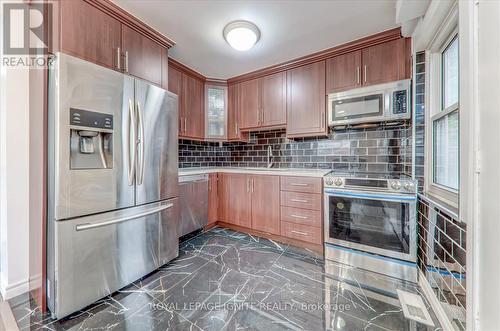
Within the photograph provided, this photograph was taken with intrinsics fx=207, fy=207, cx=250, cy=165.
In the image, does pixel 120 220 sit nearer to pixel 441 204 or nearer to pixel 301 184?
pixel 301 184

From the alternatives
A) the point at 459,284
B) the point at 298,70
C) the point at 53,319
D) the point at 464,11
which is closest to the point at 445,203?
the point at 459,284

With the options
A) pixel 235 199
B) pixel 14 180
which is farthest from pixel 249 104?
pixel 14 180

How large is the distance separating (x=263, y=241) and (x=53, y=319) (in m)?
2.01

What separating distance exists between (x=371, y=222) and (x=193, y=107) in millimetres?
2683

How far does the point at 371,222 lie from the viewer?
2.01 meters

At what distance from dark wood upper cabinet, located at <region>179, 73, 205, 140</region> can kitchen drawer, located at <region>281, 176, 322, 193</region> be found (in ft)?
4.88

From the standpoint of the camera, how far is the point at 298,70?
9.02 ft

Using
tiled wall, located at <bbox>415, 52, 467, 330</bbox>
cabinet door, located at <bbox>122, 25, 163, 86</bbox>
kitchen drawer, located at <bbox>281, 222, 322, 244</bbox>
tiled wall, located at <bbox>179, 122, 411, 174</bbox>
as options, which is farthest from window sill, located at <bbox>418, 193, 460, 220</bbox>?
cabinet door, located at <bbox>122, 25, 163, 86</bbox>

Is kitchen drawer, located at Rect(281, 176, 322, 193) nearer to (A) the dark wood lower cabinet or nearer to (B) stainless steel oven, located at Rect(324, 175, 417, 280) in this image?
(A) the dark wood lower cabinet

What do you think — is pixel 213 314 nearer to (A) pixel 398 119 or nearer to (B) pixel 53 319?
(B) pixel 53 319

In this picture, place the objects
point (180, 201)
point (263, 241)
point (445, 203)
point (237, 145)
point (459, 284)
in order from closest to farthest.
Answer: point (459, 284)
point (445, 203)
point (180, 201)
point (263, 241)
point (237, 145)

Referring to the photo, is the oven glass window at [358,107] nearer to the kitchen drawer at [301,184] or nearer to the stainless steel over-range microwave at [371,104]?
the stainless steel over-range microwave at [371,104]

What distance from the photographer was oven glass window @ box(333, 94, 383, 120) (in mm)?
2217

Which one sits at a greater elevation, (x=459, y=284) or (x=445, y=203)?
(x=445, y=203)
